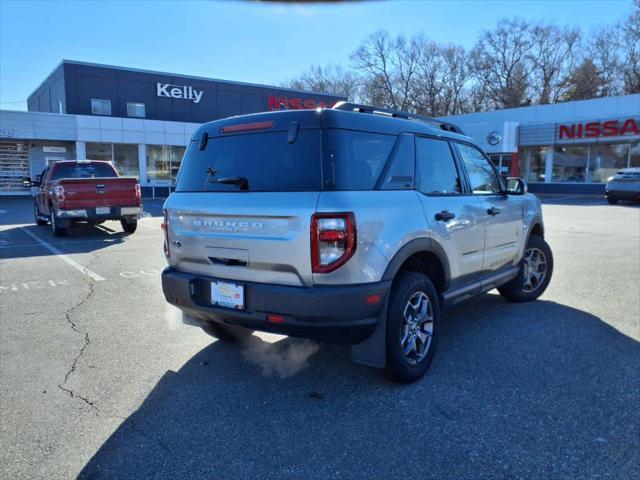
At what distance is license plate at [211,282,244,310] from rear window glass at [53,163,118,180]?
1083 cm

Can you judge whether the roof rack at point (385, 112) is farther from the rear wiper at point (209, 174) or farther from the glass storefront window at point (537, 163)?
the glass storefront window at point (537, 163)

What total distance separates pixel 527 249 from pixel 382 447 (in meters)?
3.86

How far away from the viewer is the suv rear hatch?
10.6 feet

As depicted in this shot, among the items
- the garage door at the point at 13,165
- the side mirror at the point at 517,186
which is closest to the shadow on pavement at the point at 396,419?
the side mirror at the point at 517,186

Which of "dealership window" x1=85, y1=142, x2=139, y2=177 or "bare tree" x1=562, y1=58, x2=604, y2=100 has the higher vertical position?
"bare tree" x1=562, y1=58, x2=604, y2=100

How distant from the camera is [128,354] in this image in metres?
4.32

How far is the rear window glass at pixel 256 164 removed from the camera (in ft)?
10.9

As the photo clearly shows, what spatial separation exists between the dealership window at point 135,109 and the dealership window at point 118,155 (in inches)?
80.6

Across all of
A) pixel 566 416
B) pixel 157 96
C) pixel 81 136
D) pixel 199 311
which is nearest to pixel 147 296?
pixel 199 311

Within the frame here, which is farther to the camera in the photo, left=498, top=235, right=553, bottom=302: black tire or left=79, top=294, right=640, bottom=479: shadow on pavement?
left=498, top=235, right=553, bottom=302: black tire

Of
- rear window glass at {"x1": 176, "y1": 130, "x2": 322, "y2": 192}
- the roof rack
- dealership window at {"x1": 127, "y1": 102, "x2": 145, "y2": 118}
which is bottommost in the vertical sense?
rear window glass at {"x1": 176, "y1": 130, "x2": 322, "y2": 192}

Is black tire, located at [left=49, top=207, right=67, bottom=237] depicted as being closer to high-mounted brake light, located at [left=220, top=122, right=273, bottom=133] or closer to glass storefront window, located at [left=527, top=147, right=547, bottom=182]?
high-mounted brake light, located at [left=220, top=122, right=273, bottom=133]

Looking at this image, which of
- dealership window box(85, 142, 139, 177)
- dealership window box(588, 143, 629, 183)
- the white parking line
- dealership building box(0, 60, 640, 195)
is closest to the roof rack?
the white parking line

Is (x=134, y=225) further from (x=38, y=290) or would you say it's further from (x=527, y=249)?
(x=527, y=249)
